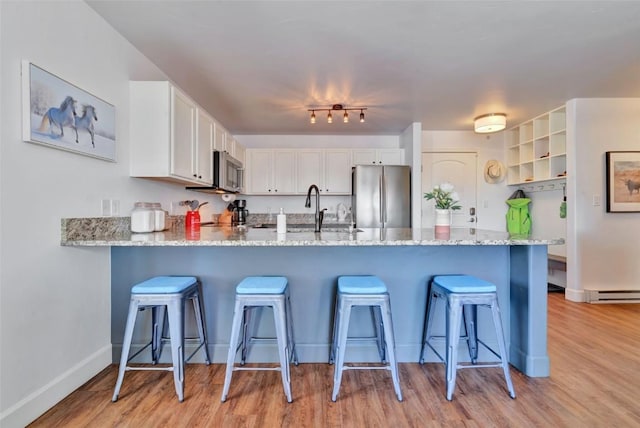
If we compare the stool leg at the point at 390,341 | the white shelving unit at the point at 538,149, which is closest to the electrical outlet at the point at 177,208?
the stool leg at the point at 390,341

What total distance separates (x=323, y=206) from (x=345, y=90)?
2325 mm

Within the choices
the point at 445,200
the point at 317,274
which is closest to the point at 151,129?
the point at 317,274

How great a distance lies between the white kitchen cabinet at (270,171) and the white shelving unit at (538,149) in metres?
3.47

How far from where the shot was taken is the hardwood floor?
160 centimetres

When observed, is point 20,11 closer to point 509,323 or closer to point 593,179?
point 509,323

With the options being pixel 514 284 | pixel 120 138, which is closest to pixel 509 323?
pixel 514 284

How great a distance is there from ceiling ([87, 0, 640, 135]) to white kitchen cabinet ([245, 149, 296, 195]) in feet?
3.65

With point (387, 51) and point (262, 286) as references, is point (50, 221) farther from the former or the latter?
point (387, 51)

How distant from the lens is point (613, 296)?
3.67 metres

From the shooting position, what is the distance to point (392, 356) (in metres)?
1.73

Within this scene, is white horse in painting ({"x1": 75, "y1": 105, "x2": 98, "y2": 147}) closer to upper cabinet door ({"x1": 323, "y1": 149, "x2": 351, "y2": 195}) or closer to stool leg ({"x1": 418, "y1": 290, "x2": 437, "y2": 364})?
stool leg ({"x1": 418, "y1": 290, "x2": 437, "y2": 364})

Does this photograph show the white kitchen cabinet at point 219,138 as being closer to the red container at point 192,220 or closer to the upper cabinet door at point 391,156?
the red container at point 192,220

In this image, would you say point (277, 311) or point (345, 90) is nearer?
point (277, 311)

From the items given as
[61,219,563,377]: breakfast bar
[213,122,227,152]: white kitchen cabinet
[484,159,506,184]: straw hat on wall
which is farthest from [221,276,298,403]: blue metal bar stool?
[484,159,506,184]: straw hat on wall
